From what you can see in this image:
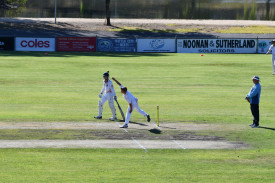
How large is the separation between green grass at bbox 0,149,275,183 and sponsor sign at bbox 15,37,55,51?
3681cm

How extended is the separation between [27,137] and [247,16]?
94670 millimetres

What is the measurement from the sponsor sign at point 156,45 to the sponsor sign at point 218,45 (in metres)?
0.86

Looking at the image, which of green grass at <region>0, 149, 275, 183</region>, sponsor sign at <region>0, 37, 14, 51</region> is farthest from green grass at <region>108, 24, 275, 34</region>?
green grass at <region>0, 149, 275, 183</region>

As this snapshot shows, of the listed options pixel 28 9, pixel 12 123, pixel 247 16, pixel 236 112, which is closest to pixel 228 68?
pixel 236 112

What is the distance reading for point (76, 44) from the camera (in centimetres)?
5412

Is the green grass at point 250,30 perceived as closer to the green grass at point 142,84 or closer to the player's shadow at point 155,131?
the green grass at point 142,84

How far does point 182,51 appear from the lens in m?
54.2

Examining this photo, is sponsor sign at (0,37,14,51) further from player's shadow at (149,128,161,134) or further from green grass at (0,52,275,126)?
player's shadow at (149,128,161,134)

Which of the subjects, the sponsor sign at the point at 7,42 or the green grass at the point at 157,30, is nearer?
the sponsor sign at the point at 7,42

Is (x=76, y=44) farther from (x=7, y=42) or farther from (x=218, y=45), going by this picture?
(x=218, y=45)

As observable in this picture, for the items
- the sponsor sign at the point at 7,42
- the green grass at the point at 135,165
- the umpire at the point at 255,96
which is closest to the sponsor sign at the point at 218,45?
the sponsor sign at the point at 7,42

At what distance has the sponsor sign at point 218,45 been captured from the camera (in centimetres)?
5384

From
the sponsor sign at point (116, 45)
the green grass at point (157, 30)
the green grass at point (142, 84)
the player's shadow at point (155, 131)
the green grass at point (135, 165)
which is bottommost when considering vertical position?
the green grass at point (135, 165)

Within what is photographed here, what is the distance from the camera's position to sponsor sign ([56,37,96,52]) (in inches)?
2126
